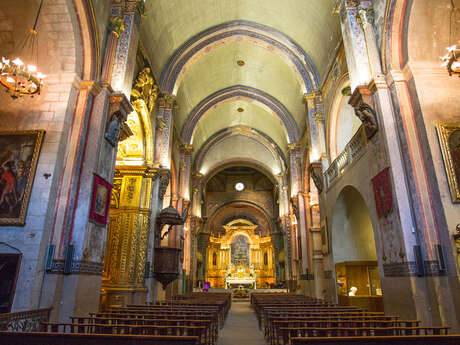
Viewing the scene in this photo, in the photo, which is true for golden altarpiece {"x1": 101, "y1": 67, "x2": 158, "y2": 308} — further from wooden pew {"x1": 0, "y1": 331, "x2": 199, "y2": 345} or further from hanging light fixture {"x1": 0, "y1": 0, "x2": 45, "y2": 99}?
wooden pew {"x1": 0, "y1": 331, "x2": 199, "y2": 345}

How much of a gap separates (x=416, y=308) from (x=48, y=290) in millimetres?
6702

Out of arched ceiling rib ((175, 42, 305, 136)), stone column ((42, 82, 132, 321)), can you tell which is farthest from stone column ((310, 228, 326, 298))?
stone column ((42, 82, 132, 321))

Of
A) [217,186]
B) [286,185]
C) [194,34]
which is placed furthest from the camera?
[217,186]

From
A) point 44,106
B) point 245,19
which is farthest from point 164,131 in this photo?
point 245,19

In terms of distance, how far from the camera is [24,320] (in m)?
4.84

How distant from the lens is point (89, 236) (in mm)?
6305

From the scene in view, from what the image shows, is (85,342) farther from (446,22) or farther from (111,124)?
(446,22)

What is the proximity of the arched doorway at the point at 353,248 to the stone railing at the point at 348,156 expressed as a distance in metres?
0.88

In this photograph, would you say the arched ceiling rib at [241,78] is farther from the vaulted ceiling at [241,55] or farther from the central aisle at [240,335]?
the central aisle at [240,335]

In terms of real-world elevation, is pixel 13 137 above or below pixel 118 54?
below

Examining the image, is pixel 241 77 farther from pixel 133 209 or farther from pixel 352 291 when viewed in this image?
pixel 352 291

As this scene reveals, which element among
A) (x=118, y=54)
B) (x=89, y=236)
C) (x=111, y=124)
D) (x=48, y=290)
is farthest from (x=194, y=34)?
(x=48, y=290)

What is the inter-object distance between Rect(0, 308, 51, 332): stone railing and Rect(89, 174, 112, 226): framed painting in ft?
6.05

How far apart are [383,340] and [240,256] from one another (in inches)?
1092
